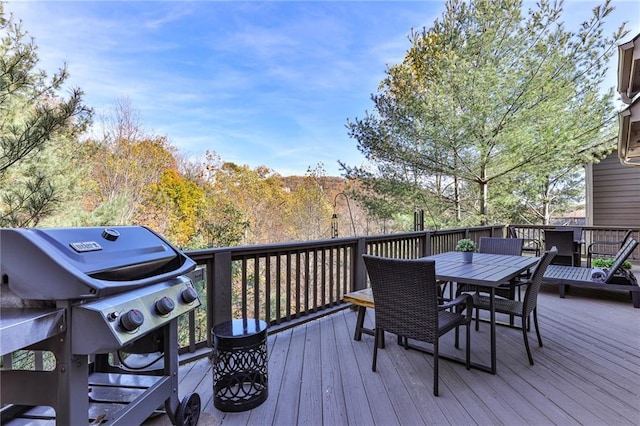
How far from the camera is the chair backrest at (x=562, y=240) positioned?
6012 millimetres

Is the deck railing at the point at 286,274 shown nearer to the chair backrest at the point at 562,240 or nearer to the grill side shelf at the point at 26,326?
the grill side shelf at the point at 26,326

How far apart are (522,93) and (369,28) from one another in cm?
385

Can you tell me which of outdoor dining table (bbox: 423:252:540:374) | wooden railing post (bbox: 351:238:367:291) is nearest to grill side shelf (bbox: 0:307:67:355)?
outdoor dining table (bbox: 423:252:540:374)

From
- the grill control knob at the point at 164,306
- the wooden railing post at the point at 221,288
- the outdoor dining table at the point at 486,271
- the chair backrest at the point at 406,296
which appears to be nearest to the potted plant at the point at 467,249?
the outdoor dining table at the point at 486,271

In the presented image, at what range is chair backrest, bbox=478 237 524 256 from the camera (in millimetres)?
4332

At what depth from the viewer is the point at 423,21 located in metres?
8.12

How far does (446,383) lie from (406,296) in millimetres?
695

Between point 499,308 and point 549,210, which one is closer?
point 499,308

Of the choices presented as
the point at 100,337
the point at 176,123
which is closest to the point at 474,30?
the point at 100,337

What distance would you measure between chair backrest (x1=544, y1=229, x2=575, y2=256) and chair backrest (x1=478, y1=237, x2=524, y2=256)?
2352 millimetres

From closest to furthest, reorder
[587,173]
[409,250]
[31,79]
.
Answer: [31,79] → [409,250] → [587,173]

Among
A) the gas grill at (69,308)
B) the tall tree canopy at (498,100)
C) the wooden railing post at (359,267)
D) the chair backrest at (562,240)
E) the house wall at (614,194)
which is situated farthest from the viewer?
the house wall at (614,194)

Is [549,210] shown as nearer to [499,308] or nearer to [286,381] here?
[499,308]

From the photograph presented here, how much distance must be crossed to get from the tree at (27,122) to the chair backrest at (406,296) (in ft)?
15.7
